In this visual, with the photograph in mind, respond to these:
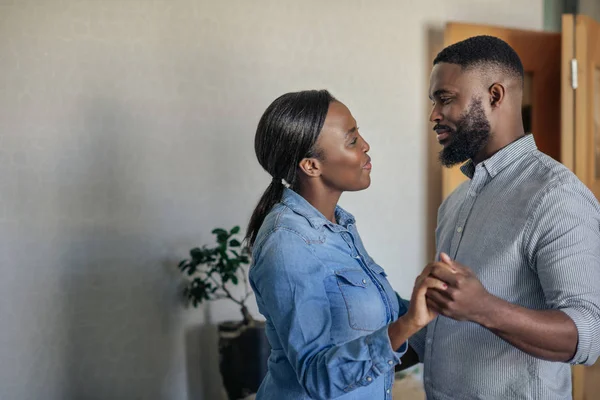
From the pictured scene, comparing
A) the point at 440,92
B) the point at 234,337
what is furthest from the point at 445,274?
the point at 234,337

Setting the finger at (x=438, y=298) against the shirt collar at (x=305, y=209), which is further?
the shirt collar at (x=305, y=209)

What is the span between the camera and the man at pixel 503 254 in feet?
4.01

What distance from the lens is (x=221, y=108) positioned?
9.60 feet

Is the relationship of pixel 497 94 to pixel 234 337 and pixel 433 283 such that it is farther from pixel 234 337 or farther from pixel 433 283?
pixel 234 337

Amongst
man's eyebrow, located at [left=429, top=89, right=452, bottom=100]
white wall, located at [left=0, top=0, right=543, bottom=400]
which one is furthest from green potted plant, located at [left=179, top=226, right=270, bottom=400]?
man's eyebrow, located at [left=429, top=89, right=452, bottom=100]

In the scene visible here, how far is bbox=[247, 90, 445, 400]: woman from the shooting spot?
1213mm

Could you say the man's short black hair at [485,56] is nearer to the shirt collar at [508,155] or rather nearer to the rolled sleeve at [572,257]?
the shirt collar at [508,155]

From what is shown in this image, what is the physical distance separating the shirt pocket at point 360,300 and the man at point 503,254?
0.21 metres

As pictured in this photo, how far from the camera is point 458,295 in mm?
1150

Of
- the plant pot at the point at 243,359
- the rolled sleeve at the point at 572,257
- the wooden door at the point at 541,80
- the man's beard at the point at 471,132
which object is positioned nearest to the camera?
the rolled sleeve at the point at 572,257

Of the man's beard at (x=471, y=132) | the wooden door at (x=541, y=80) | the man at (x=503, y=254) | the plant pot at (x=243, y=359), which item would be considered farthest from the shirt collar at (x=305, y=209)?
the wooden door at (x=541, y=80)

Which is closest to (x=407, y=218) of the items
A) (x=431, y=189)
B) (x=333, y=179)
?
(x=431, y=189)

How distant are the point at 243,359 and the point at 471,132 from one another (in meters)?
1.51

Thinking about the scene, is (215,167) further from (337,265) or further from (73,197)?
(337,265)
